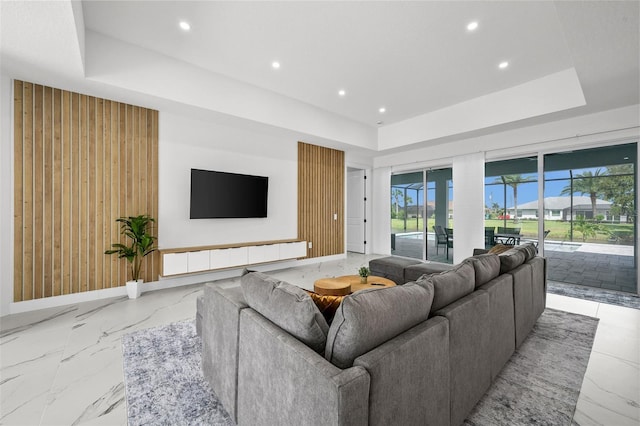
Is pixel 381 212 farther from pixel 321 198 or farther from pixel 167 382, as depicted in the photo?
pixel 167 382

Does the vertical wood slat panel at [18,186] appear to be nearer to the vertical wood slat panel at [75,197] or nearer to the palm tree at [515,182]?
the vertical wood slat panel at [75,197]

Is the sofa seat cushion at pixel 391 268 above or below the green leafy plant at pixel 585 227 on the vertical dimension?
below

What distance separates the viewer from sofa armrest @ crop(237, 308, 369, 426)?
872mm

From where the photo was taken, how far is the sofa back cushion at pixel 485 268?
6.46 feet

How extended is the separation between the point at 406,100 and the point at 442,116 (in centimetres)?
92

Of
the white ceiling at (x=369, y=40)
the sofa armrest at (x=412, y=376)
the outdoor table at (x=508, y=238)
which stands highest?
the white ceiling at (x=369, y=40)

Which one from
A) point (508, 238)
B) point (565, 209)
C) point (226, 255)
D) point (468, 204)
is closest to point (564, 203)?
point (565, 209)

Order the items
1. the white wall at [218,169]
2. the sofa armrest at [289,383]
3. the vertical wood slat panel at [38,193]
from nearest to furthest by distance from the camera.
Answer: the sofa armrest at [289,383] < the vertical wood slat panel at [38,193] < the white wall at [218,169]

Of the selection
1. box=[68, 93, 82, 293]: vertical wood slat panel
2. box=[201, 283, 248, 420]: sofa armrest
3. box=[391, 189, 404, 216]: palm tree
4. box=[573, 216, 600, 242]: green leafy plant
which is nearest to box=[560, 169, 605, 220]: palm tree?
box=[573, 216, 600, 242]: green leafy plant

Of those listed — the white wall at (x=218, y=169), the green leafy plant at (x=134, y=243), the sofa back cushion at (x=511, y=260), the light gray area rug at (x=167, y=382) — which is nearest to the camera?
the light gray area rug at (x=167, y=382)

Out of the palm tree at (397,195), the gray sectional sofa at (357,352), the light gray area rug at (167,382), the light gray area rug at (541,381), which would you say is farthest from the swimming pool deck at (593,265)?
the light gray area rug at (167,382)

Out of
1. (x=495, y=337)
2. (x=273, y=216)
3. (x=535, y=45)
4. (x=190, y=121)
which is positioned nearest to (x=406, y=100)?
(x=535, y=45)

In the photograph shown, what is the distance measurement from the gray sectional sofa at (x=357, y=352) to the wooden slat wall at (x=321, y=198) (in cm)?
413

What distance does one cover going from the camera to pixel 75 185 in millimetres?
3520
